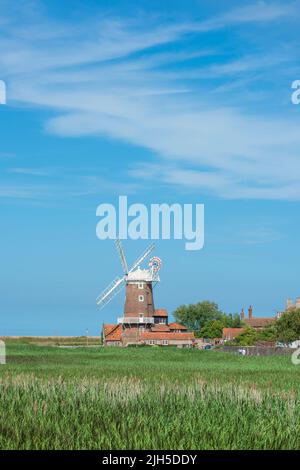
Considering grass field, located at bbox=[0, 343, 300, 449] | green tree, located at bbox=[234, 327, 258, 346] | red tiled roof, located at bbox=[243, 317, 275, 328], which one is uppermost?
red tiled roof, located at bbox=[243, 317, 275, 328]

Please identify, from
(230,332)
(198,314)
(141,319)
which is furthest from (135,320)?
(198,314)

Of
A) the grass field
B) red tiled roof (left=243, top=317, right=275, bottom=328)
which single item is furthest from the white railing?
the grass field

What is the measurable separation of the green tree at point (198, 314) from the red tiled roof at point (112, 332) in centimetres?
4036

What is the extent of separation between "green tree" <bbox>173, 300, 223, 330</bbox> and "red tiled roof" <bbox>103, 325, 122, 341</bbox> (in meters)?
40.4

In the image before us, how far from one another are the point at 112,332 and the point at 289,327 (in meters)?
30.1

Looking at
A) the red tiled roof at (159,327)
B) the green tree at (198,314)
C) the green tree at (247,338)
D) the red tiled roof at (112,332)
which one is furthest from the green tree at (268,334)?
the green tree at (198,314)

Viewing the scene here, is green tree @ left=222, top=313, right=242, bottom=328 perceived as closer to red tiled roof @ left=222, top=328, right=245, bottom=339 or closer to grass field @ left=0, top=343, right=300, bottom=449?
red tiled roof @ left=222, top=328, right=245, bottom=339

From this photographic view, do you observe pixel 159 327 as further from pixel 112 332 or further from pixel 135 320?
pixel 112 332

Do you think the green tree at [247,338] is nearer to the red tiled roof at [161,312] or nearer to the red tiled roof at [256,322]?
the red tiled roof at [161,312]

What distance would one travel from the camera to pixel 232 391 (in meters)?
24.1

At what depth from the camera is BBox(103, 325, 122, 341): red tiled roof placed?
126188mm

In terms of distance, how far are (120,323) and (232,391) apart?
9947 centimetres

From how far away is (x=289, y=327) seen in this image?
108 meters
